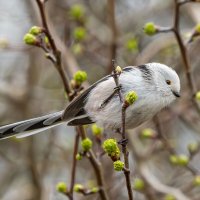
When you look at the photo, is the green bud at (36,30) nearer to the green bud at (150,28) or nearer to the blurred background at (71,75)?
the green bud at (150,28)

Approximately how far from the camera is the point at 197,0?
2389 mm

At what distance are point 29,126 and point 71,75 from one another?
95 centimetres

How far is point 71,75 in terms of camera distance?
10.3ft

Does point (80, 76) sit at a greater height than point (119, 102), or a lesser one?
greater

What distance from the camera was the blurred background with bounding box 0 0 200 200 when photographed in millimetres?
3205

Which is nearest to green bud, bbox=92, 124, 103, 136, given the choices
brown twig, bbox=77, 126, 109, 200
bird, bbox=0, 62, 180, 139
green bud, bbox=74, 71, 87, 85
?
bird, bbox=0, 62, 180, 139

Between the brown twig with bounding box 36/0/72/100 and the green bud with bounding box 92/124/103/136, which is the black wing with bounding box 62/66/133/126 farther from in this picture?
the brown twig with bounding box 36/0/72/100

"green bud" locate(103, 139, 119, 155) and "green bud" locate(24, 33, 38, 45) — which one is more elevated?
"green bud" locate(24, 33, 38, 45)

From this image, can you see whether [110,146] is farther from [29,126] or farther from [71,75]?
[71,75]

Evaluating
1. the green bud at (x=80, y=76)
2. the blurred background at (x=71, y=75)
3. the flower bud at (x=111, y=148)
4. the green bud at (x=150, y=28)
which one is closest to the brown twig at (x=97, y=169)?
the green bud at (x=80, y=76)

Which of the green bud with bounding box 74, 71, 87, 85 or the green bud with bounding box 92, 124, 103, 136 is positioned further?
the green bud with bounding box 92, 124, 103, 136

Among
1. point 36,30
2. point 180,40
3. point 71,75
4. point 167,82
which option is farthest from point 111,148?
point 71,75

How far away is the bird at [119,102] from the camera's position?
6.89 ft

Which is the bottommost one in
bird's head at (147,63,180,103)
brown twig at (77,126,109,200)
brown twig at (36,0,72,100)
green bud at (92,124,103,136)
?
brown twig at (77,126,109,200)
